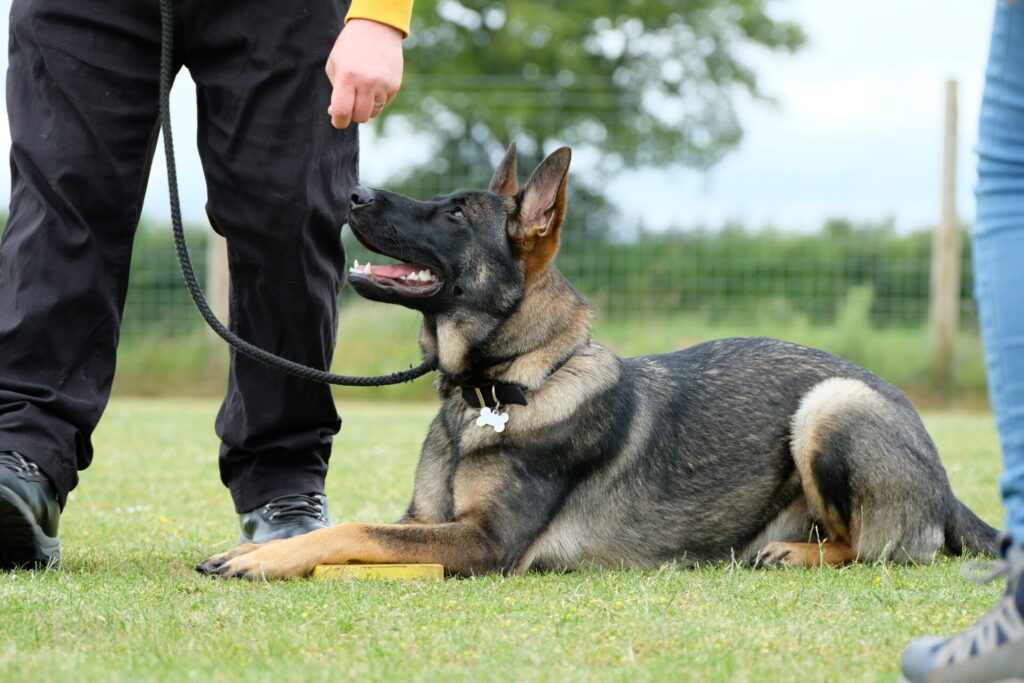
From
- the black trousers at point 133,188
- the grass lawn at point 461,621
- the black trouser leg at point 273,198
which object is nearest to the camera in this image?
the grass lawn at point 461,621

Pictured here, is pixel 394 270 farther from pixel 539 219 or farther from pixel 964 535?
pixel 964 535

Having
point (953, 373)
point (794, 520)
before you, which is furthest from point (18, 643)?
point (953, 373)

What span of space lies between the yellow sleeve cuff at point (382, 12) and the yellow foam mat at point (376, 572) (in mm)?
1443

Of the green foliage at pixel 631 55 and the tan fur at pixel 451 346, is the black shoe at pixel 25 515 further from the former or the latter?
the green foliage at pixel 631 55

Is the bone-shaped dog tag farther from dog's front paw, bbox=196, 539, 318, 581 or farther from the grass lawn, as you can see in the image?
dog's front paw, bbox=196, 539, 318, 581

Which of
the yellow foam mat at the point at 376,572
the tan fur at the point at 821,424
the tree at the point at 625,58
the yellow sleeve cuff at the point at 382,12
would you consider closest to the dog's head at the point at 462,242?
the yellow sleeve cuff at the point at 382,12

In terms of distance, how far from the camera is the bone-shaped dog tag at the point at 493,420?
372cm

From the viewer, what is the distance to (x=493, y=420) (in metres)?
3.73

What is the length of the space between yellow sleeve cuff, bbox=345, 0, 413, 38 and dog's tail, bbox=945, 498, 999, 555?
2335mm

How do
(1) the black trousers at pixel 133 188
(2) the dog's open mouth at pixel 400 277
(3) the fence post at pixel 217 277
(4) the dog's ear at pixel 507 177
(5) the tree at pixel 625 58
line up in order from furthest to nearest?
1. (5) the tree at pixel 625 58
2. (3) the fence post at pixel 217 277
3. (4) the dog's ear at pixel 507 177
4. (2) the dog's open mouth at pixel 400 277
5. (1) the black trousers at pixel 133 188

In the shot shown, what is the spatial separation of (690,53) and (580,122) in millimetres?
8736

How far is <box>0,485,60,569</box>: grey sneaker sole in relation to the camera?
3.26 m

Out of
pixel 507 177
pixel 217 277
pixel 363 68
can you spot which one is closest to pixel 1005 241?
pixel 363 68

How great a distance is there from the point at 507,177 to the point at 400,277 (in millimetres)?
620
